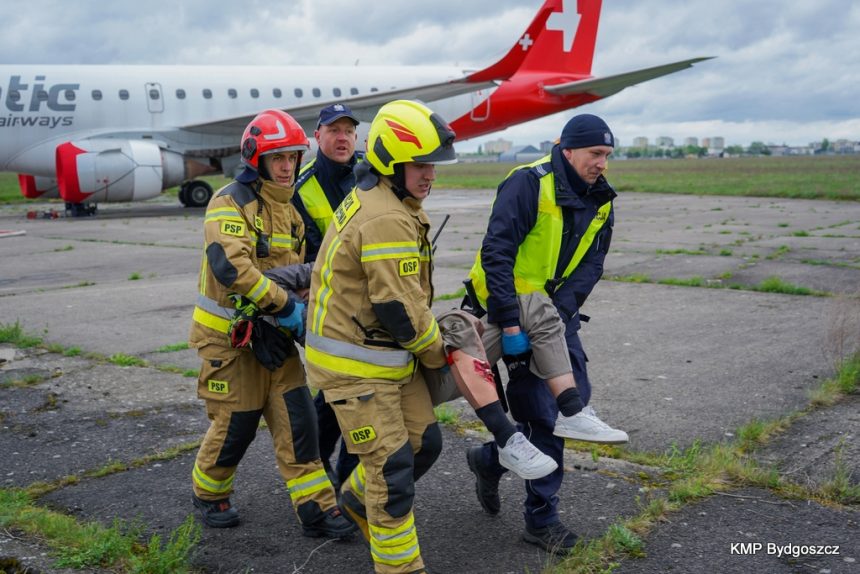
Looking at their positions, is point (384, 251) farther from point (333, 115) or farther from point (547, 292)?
point (333, 115)

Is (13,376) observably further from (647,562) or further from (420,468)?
(647,562)

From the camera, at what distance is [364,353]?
11.0 ft

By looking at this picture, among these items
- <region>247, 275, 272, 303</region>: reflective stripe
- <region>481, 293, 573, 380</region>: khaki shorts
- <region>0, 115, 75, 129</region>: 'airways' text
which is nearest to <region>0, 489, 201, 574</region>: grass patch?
<region>247, 275, 272, 303</region>: reflective stripe

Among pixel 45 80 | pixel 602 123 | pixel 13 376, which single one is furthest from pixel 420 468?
pixel 45 80

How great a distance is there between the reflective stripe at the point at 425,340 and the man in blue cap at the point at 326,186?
133 centimetres

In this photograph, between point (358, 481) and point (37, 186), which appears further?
point (37, 186)

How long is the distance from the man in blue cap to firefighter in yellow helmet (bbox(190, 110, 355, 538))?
1.36 feet

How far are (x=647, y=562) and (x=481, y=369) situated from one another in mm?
1090

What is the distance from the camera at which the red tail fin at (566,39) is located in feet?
83.3

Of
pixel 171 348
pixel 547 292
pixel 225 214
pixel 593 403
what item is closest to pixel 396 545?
pixel 547 292

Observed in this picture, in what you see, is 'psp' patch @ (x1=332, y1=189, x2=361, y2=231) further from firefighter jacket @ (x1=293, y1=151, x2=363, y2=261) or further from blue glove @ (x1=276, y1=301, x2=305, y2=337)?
firefighter jacket @ (x1=293, y1=151, x2=363, y2=261)

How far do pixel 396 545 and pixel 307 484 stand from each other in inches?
33.4

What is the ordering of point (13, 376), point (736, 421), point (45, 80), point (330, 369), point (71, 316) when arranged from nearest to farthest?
point (330, 369) < point (736, 421) < point (13, 376) < point (71, 316) < point (45, 80)

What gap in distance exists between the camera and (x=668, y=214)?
20094mm
